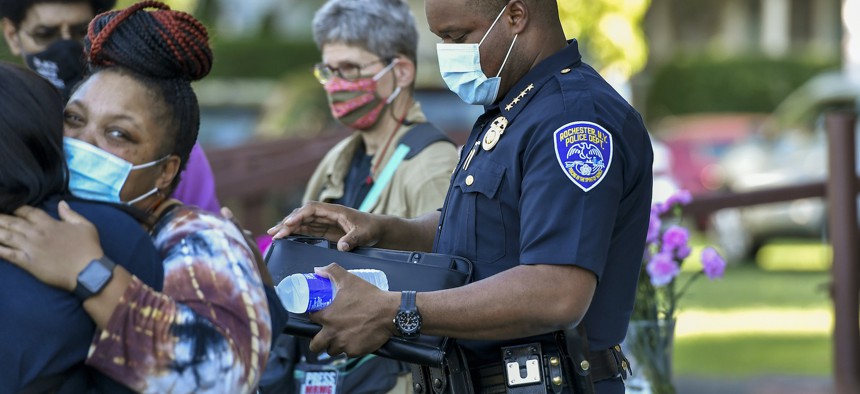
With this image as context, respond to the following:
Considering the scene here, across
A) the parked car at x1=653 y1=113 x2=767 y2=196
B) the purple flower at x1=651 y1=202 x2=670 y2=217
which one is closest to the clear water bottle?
the purple flower at x1=651 y1=202 x2=670 y2=217

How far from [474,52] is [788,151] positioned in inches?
513

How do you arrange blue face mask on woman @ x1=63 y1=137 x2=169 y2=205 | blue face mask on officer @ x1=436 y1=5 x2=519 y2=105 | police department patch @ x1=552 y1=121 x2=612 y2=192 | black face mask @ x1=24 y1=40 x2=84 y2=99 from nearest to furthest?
blue face mask on woman @ x1=63 y1=137 x2=169 y2=205
police department patch @ x1=552 y1=121 x2=612 y2=192
blue face mask on officer @ x1=436 y1=5 x2=519 y2=105
black face mask @ x1=24 y1=40 x2=84 y2=99

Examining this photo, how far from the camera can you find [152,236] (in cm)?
256

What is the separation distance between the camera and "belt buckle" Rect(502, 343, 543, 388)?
310 cm

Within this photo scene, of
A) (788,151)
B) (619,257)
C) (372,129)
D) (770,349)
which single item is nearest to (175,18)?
(619,257)

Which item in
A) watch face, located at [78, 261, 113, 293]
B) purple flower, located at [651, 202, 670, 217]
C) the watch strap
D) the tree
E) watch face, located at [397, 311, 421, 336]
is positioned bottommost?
purple flower, located at [651, 202, 670, 217]

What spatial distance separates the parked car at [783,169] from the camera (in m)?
14.8

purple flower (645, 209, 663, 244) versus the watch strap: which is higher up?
the watch strap

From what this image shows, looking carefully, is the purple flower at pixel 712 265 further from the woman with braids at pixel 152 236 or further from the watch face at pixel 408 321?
the woman with braids at pixel 152 236

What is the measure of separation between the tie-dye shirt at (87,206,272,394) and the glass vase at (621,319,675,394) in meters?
3.19

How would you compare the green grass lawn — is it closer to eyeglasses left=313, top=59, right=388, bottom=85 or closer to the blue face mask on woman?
eyeglasses left=313, top=59, right=388, bottom=85

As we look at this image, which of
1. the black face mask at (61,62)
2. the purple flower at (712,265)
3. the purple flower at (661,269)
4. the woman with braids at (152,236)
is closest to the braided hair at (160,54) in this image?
the woman with braids at (152,236)

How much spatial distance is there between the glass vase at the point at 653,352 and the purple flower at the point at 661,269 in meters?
0.19

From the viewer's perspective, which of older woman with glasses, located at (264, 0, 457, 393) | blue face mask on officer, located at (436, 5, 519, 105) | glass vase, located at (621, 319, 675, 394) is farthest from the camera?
glass vase, located at (621, 319, 675, 394)
